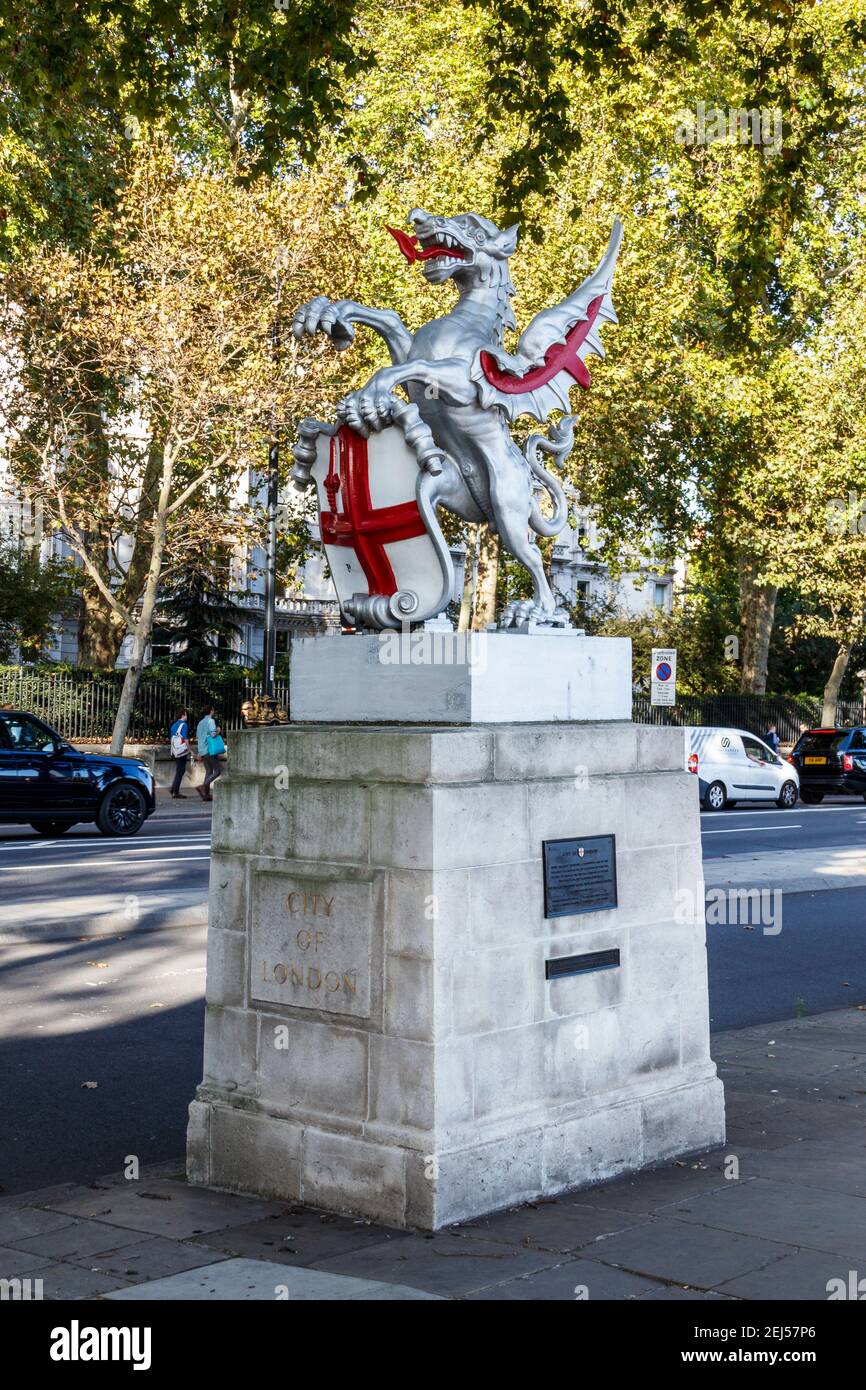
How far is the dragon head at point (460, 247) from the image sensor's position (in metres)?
6.11

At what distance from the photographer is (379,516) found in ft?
19.6

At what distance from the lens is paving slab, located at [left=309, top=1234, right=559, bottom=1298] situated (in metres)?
4.41

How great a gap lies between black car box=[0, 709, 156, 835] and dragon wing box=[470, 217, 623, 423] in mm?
15061

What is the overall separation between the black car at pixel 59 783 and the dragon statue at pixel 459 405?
15.1 metres

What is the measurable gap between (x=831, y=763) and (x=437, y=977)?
31701mm

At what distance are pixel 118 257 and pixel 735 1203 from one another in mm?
24926

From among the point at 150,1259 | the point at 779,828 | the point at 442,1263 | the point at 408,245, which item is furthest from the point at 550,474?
the point at 779,828

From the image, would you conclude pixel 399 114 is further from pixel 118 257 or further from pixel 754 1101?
pixel 754 1101

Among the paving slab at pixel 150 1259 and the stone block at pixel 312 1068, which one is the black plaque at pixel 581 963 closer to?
the stone block at pixel 312 1068

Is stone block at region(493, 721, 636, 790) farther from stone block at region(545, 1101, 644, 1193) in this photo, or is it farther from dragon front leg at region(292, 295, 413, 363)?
dragon front leg at region(292, 295, 413, 363)

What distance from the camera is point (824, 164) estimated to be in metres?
35.5

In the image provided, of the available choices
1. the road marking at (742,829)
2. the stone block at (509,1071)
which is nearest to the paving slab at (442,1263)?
the stone block at (509,1071)

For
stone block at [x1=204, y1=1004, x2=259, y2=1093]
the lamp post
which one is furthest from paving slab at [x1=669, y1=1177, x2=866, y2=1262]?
the lamp post

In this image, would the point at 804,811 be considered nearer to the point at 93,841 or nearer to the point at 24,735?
the point at 93,841
